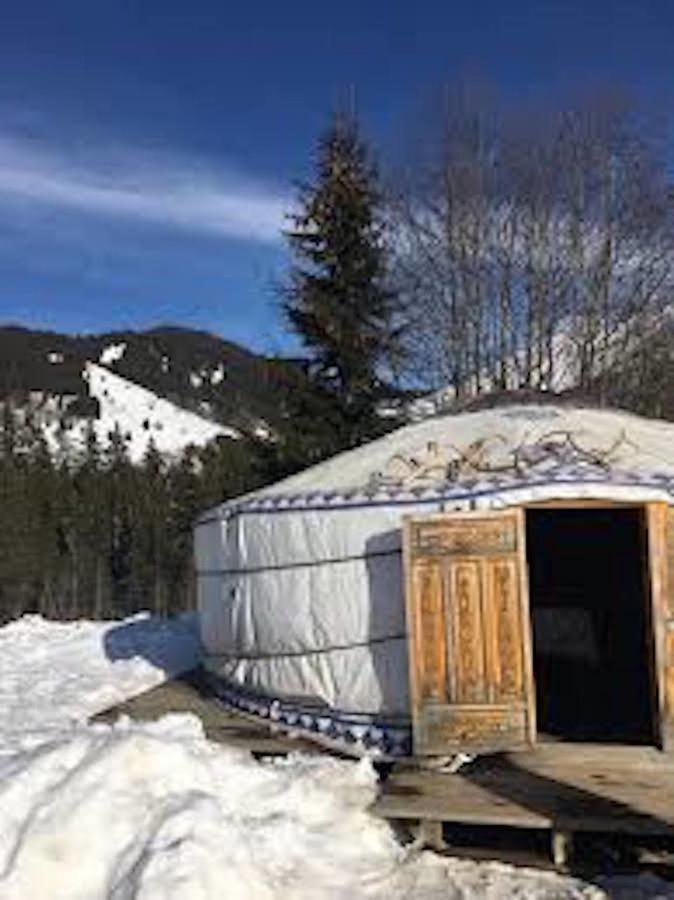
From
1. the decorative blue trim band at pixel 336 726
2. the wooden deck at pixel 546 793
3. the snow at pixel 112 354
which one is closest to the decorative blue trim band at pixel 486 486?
the decorative blue trim band at pixel 336 726

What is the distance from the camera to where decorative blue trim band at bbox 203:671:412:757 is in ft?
22.1

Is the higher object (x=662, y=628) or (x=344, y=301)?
(x=344, y=301)

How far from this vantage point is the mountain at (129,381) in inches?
3440

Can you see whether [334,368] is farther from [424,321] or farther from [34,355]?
[34,355]

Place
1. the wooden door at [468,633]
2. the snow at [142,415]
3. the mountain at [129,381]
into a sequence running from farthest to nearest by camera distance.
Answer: the snow at [142,415] < the mountain at [129,381] < the wooden door at [468,633]

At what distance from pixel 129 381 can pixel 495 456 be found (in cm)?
9931

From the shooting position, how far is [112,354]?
11662 centimetres

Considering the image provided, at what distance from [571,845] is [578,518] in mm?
4720

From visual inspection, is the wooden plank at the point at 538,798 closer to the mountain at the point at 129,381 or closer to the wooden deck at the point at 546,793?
the wooden deck at the point at 546,793

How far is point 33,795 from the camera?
4.97 m

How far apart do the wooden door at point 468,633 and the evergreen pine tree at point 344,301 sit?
8772mm

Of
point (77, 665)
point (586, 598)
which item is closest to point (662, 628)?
point (586, 598)

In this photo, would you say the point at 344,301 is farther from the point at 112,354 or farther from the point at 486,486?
the point at 112,354

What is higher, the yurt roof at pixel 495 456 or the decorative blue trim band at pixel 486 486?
the yurt roof at pixel 495 456
